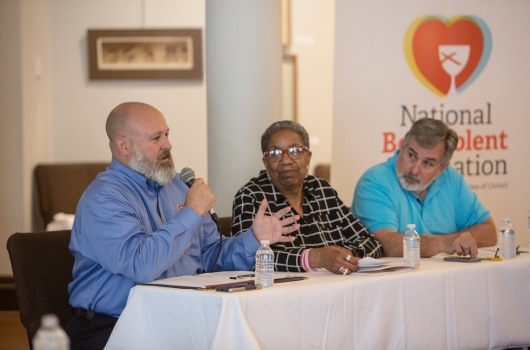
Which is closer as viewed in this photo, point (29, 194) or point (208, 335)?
point (208, 335)

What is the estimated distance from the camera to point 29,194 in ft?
21.4

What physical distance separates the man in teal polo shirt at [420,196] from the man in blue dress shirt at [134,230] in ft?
3.42

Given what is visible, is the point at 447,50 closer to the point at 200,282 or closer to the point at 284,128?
the point at 284,128

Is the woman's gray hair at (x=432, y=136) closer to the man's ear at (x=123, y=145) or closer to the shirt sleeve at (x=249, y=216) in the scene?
the shirt sleeve at (x=249, y=216)

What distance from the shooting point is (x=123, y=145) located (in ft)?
10.5

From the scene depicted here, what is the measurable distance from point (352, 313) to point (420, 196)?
5.41 feet

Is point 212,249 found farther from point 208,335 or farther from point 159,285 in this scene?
point 208,335

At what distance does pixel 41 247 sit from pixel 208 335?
3.17 feet

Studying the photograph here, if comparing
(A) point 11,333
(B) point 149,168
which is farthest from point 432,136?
(A) point 11,333

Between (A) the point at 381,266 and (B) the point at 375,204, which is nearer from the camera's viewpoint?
(A) the point at 381,266

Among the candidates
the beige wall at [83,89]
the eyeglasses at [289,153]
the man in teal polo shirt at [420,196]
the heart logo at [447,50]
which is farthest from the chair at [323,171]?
the eyeglasses at [289,153]

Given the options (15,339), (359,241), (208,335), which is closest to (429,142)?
(359,241)

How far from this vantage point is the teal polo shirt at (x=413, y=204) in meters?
4.12

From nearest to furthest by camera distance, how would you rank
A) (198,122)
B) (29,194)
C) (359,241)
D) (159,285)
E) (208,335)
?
1. (208,335)
2. (159,285)
3. (359,241)
4. (29,194)
5. (198,122)
